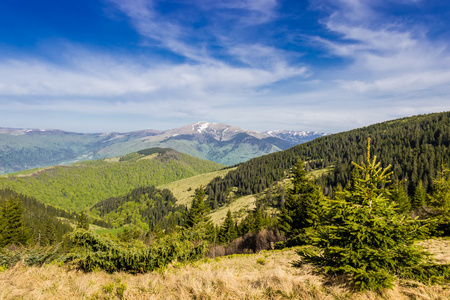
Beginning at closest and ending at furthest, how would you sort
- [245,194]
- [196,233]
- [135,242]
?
[135,242]
[196,233]
[245,194]

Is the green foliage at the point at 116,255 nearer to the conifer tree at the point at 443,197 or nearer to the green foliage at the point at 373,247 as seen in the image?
the green foliage at the point at 373,247

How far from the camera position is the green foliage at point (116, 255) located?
10672 mm

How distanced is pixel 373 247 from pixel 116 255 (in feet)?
39.5

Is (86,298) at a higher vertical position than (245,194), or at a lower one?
higher

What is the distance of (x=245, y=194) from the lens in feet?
519

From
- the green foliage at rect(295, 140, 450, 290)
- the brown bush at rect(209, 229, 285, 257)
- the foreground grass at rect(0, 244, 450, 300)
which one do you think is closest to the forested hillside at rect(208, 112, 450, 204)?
the brown bush at rect(209, 229, 285, 257)

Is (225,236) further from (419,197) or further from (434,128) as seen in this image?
(434,128)

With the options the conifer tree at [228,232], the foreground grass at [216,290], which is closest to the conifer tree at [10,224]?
the conifer tree at [228,232]

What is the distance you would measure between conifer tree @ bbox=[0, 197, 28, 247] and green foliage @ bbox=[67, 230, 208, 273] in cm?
4915

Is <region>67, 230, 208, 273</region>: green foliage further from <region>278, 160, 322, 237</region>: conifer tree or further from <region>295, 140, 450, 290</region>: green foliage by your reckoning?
<region>278, 160, 322, 237</region>: conifer tree

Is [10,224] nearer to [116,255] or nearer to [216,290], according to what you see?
[116,255]

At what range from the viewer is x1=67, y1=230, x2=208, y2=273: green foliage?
10672 mm

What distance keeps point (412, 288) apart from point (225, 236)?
58732mm

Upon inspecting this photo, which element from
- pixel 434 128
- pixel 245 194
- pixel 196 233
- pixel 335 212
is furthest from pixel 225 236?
pixel 434 128
